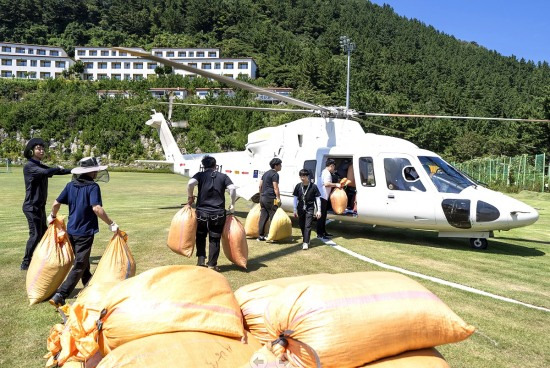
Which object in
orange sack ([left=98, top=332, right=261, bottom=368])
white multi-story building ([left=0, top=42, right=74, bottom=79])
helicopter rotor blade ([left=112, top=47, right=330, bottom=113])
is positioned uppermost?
white multi-story building ([left=0, top=42, right=74, bottom=79])

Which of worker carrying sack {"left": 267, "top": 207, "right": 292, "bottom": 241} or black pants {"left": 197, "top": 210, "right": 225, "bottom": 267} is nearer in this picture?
black pants {"left": 197, "top": 210, "right": 225, "bottom": 267}

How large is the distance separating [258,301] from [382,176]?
6598mm

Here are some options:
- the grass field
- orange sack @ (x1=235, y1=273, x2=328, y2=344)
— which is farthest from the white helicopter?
orange sack @ (x1=235, y1=273, x2=328, y2=344)

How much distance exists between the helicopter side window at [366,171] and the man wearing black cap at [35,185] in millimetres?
6053

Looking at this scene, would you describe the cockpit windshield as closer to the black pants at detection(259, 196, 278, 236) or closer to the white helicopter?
the white helicopter

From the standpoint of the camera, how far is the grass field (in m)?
3.91

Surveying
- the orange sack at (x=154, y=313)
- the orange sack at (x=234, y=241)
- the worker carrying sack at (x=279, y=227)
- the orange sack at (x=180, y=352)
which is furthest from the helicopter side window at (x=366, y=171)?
the orange sack at (x=180, y=352)

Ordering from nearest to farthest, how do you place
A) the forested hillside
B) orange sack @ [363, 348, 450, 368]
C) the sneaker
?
orange sack @ [363, 348, 450, 368] < the sneaker < the forested hillside

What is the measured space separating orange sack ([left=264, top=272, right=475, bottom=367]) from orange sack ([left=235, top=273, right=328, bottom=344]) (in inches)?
10.2

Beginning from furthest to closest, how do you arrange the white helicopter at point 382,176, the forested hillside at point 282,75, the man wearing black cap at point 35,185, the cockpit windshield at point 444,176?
the forested hillside at point 282,75 → the cockpit windshield at point 444,176 → the white helicopter at point 382,176 → the man wearing black cap at point 35,185

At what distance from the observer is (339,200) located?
30.7ft

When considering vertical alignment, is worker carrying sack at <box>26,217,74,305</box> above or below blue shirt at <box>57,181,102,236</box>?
below

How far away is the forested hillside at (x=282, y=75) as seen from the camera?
57156 millimetres

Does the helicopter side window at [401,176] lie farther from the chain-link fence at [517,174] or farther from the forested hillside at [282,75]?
the forested hillside at [282,75]
